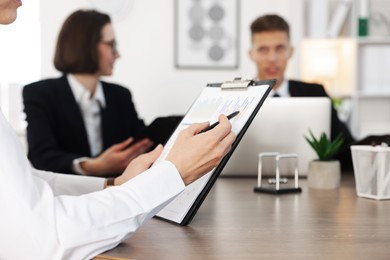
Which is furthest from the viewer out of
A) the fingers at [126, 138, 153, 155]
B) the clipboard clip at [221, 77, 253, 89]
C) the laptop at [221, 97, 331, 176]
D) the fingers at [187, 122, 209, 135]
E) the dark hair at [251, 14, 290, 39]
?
the dark hair at [251, 14, 290, 39]

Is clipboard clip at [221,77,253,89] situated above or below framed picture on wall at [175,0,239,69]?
below

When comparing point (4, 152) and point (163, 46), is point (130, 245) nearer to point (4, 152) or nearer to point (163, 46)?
point (4, 152)

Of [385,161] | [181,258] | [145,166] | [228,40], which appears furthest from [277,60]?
[181,258]

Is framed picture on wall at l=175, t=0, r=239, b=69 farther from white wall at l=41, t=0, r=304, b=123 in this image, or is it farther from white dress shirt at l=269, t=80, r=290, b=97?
white dress shirt at l=269, t=80, r=290, b=97

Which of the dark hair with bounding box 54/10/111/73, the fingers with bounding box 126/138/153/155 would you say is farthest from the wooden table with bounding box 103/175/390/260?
the dark hair with bounding box 54/10/111/73

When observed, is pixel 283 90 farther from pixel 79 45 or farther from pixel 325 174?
pixel 325 174

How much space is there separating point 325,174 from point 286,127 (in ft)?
1.00

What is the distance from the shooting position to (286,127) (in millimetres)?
1939

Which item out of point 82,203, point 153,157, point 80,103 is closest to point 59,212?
point 82,203

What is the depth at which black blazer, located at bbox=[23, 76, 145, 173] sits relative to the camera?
2.65 meters

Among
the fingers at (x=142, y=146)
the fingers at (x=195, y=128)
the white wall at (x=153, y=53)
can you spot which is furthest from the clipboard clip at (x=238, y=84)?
the white wall at (x=153, y=53)

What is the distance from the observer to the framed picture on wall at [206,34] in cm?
436

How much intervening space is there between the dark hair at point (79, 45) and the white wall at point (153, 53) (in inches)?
51.5

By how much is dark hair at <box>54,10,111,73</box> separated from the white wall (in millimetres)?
1309
